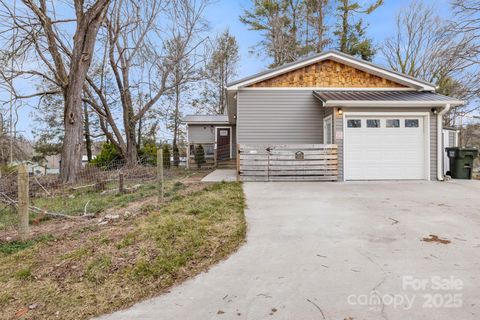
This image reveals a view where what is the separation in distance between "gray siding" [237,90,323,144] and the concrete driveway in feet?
17.8

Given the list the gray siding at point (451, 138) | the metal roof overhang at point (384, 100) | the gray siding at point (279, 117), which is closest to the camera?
the metal roof overhang at point (384, 100)

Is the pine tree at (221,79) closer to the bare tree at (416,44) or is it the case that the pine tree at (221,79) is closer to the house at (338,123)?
the bare tree at (416,44)

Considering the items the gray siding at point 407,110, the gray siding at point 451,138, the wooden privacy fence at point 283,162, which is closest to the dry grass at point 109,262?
the wooden privacy fence at point 283,162

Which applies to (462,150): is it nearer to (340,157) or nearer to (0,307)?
(340,157)

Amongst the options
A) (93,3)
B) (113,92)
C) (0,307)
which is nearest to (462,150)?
(0,307)

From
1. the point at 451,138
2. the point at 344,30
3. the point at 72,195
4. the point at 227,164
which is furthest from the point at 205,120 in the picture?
the point at 451,138

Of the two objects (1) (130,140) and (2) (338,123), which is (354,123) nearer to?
(2) (338,123)

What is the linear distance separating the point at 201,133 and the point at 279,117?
9.83 meters

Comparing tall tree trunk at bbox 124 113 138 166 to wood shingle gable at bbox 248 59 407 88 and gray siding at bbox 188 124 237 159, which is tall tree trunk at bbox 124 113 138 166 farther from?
wood shingle gable at bbox 248 59 407 88

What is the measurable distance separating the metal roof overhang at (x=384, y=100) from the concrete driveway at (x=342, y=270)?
4.13 meters

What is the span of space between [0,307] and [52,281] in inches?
17.2

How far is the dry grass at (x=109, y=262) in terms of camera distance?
268cm

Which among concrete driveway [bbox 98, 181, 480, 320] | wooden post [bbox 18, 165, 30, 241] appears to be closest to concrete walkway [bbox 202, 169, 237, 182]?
concrete driveway [bbox 98, 181, 480, 320]

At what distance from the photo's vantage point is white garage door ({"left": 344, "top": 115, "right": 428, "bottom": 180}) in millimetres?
9492
